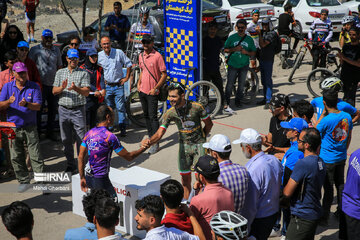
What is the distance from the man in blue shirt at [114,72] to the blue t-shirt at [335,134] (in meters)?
4.43

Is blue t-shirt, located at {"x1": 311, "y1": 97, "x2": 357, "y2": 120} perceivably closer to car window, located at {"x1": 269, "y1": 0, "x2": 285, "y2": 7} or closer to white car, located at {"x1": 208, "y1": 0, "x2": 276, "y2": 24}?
white car, located at {"x1": 208, "y1": 0, "x2": 276, "y2": 24}

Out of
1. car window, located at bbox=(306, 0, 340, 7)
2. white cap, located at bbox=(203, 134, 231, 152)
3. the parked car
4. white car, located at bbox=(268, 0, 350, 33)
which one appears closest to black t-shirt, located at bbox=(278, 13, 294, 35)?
the parked car

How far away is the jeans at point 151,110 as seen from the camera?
9.09 meters

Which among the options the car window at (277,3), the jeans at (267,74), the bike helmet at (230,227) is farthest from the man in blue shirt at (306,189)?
the car window at (277,3)

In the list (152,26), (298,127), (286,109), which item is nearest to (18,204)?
→ (298,127)

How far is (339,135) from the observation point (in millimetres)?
6336

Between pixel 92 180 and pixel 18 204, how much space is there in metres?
1.84

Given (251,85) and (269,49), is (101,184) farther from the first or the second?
(251,85)

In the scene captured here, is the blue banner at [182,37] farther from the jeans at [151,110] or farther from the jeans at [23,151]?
the jeans at [23,151]

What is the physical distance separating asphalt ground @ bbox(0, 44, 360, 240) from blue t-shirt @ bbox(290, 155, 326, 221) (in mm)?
1420

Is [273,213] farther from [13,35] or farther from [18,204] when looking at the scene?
[13,35]

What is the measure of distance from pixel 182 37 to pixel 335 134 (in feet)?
17.1

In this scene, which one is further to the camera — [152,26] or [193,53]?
[152,26]

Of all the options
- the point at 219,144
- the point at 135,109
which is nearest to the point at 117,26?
the point at 135,109
